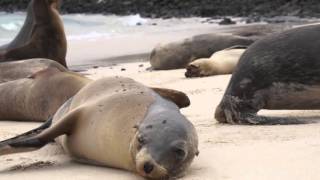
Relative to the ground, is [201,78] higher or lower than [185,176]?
lower

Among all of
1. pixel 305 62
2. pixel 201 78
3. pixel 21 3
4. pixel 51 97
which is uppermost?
pixel 305 62

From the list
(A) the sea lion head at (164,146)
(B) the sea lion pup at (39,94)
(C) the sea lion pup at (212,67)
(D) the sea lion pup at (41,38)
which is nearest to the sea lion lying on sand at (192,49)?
(C) the sea lion pup at (212,67)

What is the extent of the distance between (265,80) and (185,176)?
1.86 metres

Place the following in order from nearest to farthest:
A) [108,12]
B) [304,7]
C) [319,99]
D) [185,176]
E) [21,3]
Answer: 1. [185,176]
2. [319,99]
3. [304,7]
4. [108,12]
5. [21,3]

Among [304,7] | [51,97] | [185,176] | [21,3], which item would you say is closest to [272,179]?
[185,176]

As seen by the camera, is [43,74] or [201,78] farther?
[201,78]

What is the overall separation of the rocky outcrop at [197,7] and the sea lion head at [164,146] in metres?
19.8

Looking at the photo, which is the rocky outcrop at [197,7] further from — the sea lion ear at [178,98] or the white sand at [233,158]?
the sea lion ear at [178,98]

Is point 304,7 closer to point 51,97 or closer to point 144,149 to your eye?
point 51,97

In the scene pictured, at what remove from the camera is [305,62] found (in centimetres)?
508

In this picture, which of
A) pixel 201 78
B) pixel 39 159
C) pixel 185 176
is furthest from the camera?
pixel 201 78

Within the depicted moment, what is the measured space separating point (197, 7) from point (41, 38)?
19986mm

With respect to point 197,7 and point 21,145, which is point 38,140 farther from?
point 197,7

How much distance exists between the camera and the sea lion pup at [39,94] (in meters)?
5.95
